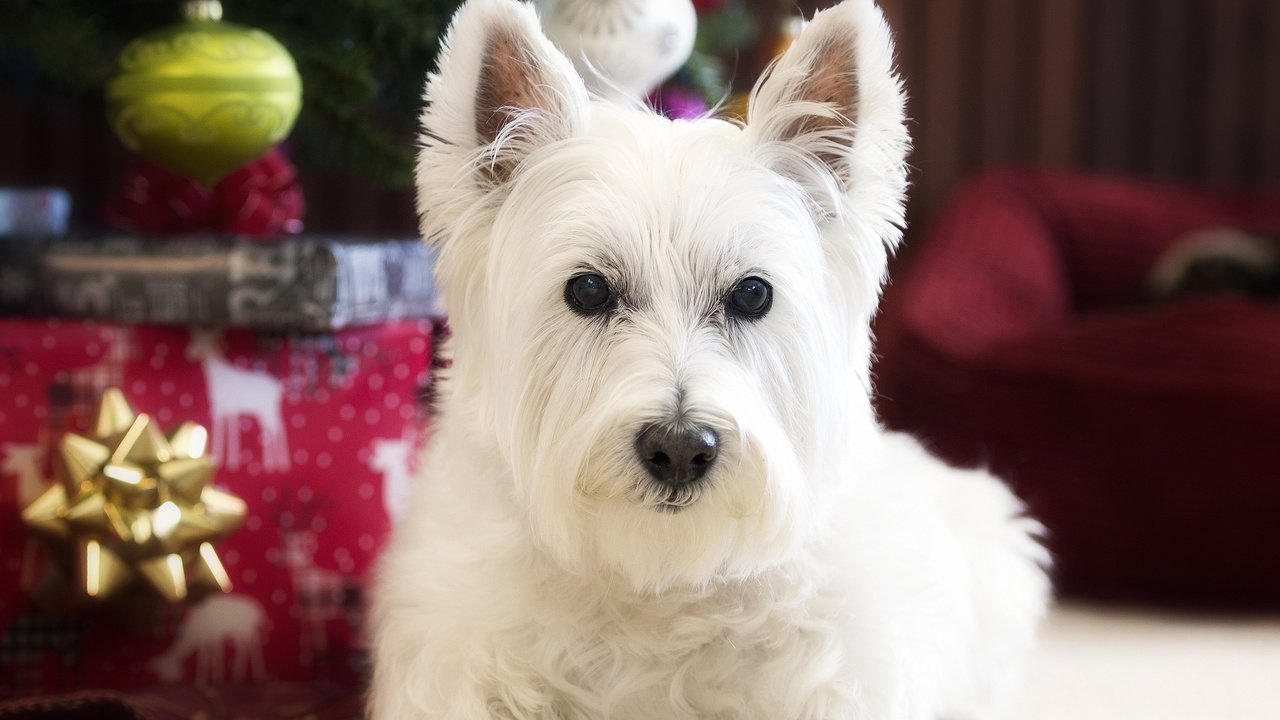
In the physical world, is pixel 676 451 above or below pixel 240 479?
above

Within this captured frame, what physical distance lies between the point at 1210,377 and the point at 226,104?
1.63 metres

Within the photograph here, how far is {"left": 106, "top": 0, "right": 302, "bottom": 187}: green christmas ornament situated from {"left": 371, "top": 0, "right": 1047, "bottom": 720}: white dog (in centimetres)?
49

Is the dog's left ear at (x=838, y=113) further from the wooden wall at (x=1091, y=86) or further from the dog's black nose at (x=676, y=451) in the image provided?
the wooden wall at (x=1091, y=86)

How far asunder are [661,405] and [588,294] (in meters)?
0.15

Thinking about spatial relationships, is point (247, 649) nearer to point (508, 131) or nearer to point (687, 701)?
point (687, 701)

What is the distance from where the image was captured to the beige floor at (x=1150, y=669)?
1.62 meters

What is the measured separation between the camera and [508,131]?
1.15m

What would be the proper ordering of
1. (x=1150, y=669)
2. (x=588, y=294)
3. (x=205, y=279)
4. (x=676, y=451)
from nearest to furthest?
(x=676, y=451)
(x=588, y=294)
(x=205, y=279)
(x=1150, y=669)

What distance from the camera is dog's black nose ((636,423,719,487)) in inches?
39.0

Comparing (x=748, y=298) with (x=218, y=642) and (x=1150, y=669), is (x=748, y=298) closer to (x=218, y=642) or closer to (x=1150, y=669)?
(x=218, y=642)

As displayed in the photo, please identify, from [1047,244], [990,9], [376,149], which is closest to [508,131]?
[376,149]

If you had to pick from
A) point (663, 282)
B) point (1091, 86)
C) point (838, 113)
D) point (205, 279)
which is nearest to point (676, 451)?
point (663, 282)

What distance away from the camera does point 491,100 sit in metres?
1.18

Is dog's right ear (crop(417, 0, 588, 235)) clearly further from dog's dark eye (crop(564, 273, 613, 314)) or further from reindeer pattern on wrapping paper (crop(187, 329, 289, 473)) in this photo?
reindeer pattern on wrapping paper (crop(187, 329, 289, 473))
